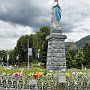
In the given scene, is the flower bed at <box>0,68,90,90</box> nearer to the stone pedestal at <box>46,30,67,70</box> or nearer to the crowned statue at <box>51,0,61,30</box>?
the stone pedestal at <box>46,30,67,70</box>

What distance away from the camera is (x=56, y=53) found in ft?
95.7

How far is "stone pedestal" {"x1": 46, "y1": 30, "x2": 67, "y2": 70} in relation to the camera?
2909 cm

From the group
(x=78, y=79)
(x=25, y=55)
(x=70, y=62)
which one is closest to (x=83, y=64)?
(x=70, y=62)

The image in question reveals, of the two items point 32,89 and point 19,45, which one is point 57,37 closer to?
point 32,89

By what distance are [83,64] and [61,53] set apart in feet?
187

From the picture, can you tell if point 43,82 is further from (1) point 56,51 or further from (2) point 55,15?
(2) point 55,15

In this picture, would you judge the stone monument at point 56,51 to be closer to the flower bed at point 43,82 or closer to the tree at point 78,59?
the flower bed at point 43,82

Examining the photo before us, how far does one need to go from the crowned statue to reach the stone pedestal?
1.26 m

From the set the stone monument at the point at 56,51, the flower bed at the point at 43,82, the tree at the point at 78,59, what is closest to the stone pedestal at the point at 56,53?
the stone monument at the point at 56,51

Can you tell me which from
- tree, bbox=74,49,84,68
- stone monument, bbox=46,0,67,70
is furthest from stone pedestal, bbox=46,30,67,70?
tree, bbox=74,49,84,68

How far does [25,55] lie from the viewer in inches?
4038

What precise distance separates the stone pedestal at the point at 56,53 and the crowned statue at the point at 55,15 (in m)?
1.26

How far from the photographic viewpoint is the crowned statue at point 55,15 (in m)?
30.4

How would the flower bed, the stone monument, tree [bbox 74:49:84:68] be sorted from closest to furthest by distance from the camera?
the flower bed
the stone monument
tree [bbox 74:49:84:68]
